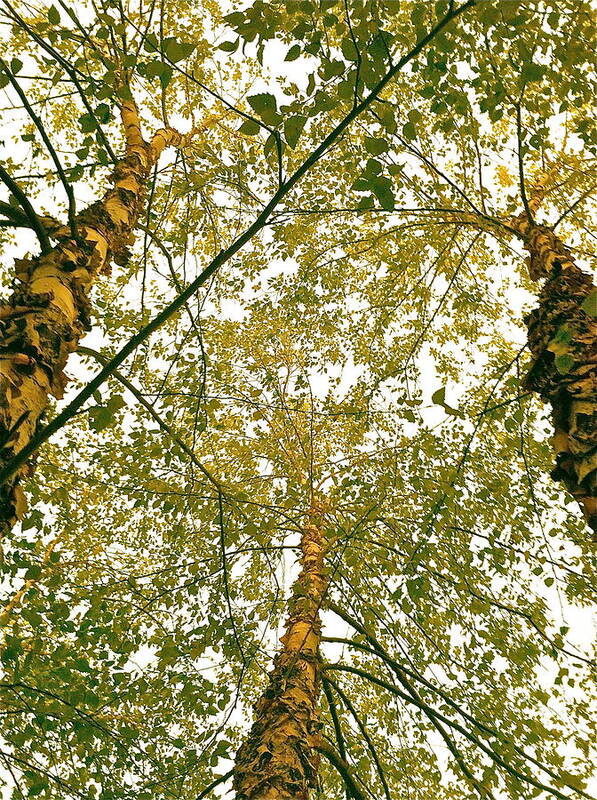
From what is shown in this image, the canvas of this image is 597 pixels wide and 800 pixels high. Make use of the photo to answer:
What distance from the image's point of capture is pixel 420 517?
233 inches

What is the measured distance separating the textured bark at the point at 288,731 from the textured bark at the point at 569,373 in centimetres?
185

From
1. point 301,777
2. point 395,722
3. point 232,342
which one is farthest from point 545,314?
point 232,342

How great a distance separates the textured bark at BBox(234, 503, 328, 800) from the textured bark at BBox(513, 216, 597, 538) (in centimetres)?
185

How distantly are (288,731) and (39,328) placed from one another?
261cm

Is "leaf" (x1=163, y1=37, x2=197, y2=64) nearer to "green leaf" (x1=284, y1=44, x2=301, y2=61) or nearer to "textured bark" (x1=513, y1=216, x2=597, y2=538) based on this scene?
"green leaf" (x1=284, y1=44, x2=301, y2=61)

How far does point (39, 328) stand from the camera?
2.21 m

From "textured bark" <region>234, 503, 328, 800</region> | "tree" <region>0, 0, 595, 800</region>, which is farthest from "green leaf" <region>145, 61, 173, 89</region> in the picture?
"textured bark" <region>234, 503, 328, 800</region>

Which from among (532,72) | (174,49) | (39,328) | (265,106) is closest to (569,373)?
(532,72)

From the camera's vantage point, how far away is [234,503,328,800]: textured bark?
110 inches

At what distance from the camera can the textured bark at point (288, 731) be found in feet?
9.16

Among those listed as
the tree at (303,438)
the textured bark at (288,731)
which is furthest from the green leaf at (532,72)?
the textured bark at (288,731)

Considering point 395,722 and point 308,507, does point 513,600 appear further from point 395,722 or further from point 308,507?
point 308,507

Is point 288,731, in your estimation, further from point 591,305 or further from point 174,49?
point 174,49

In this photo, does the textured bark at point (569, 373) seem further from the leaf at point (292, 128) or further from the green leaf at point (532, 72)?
the leaf at point (292, 128)
